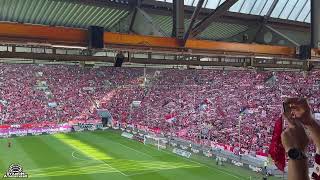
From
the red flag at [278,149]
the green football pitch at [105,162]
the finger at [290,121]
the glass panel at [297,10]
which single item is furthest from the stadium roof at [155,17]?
the green football pitch at [105,162]

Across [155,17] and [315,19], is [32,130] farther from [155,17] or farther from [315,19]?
[315,19]

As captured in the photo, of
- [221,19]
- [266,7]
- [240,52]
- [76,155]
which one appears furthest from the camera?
[76,155]

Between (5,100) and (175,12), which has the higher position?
(175,12)

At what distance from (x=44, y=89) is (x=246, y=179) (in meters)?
35.1

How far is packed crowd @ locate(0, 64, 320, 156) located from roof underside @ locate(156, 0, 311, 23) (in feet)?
39.1

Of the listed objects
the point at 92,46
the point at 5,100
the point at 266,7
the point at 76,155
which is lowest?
the point at 76,155

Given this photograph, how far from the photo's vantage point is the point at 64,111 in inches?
1849

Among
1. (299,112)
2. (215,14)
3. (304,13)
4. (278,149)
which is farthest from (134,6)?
(299,112)

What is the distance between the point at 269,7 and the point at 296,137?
37.8ft

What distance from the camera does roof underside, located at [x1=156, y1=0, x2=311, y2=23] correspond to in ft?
42.1

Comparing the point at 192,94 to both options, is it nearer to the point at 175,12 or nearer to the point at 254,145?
the point at 254,145

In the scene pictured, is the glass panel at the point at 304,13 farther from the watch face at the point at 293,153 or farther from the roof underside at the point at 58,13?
the watch face at the point at 293,153

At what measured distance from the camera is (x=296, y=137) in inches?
81.5

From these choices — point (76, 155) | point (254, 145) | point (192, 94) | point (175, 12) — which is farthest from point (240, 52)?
point (192, 94)
